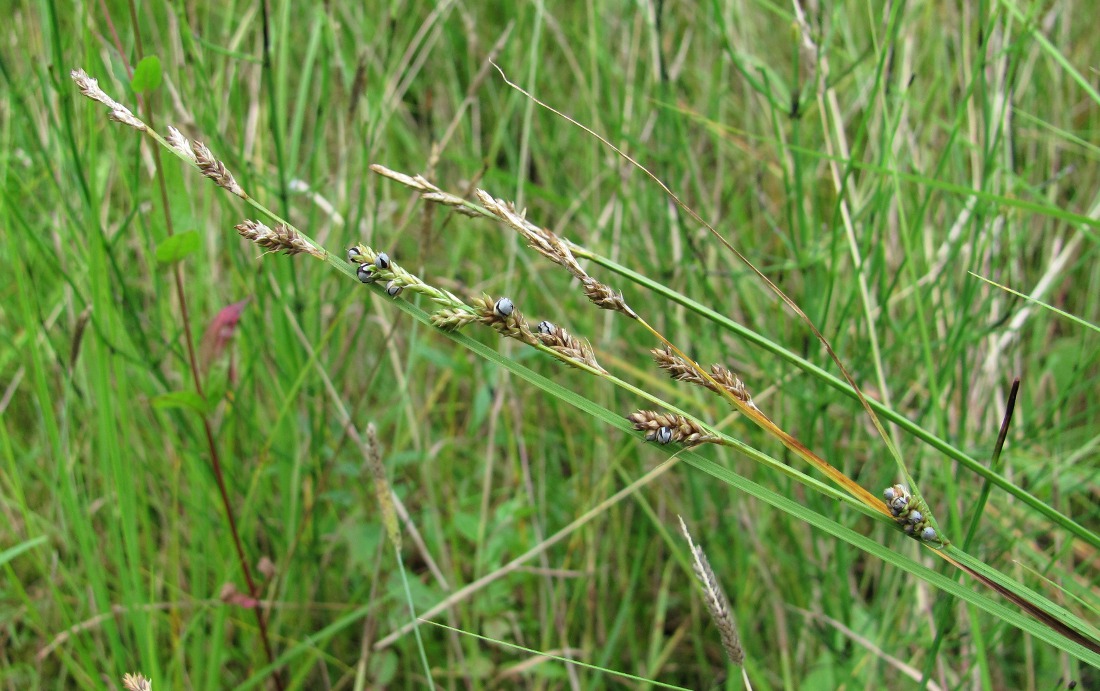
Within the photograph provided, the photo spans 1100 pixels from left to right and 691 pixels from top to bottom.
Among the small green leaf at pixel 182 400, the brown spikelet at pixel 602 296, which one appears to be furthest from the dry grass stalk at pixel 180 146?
the small green leaf at pixel 182 400

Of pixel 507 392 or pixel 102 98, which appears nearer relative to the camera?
pixel 102 98

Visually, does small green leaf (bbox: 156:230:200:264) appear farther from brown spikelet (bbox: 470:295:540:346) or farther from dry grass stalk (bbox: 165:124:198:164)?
brown spikelet (bbox: 470:295:540:346)

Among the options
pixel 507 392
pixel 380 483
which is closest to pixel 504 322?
pixel 380 483

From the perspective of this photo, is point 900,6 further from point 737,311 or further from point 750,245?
point 750,245

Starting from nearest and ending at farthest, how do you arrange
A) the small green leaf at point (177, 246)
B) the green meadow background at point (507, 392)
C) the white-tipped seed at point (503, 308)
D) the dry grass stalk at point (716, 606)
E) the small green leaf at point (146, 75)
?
1. the white-tipped seed at point (503, 308)
2. the dry grass stalk at point (716, 606)
3. the small green leaf at point (146, 75)
4. the small green leaf at point (177, 246)
5. the green meadow background at point (507, 392)

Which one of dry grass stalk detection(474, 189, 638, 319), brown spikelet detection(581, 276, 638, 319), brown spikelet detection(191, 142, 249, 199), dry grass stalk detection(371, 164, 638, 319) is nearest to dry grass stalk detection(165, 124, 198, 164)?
brown spikelet detection(191, 142, 249, 199)

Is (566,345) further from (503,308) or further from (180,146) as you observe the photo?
(180,146)

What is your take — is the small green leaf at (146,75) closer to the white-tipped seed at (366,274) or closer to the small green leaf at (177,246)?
the small green leaf at (177,246)
